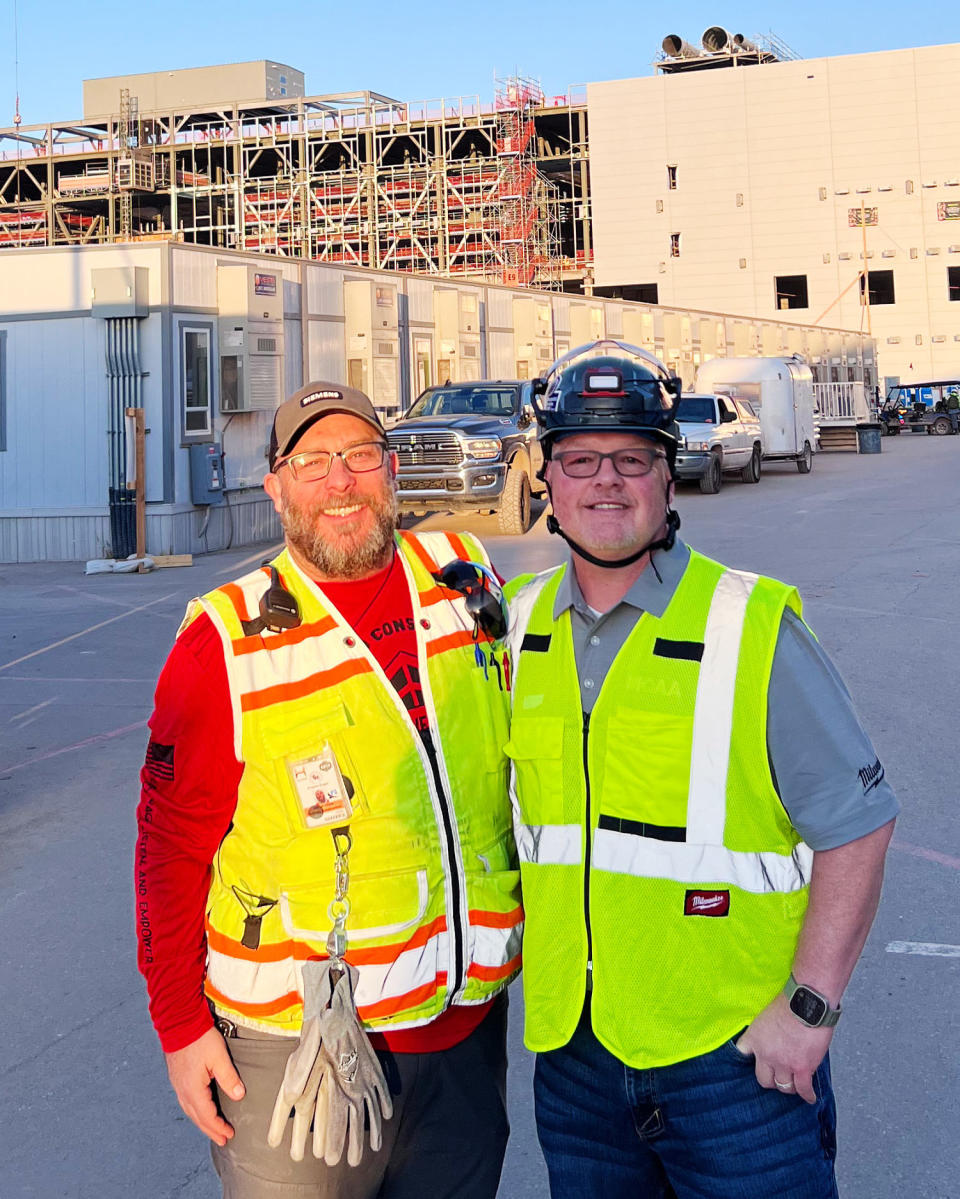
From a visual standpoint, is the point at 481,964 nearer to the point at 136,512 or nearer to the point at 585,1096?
the point at 585,1096

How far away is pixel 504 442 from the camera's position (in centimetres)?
1858

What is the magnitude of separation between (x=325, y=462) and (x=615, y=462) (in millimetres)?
632

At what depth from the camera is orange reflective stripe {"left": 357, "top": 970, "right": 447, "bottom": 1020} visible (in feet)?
7.99

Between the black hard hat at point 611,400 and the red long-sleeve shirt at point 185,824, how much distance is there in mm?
622

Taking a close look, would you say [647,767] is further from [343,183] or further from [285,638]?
[343,183]

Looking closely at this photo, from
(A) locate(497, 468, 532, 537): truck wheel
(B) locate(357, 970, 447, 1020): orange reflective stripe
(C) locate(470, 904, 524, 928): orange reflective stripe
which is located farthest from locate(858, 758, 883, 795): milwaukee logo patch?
(A) locate(497, 468, 532, 537): truck wheel

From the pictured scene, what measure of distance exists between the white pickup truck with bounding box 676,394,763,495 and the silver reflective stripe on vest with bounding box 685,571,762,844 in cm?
2154

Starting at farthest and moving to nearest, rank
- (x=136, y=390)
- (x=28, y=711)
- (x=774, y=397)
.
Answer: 1. (x=774, y=397)
2. (x=136, y=390)
3. (x=28, y=711)

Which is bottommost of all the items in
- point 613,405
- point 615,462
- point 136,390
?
Answer: point 615,462

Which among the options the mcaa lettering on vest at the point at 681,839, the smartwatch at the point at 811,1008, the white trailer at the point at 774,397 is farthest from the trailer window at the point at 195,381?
the smartwatch at the point at 811,1008

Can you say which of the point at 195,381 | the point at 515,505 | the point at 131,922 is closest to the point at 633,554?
the point at 131,922

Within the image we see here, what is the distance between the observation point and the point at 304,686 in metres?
2.45

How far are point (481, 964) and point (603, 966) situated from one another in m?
0.34

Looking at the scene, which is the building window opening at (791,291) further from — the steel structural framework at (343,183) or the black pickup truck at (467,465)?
the black pickup truck at (467,465)
